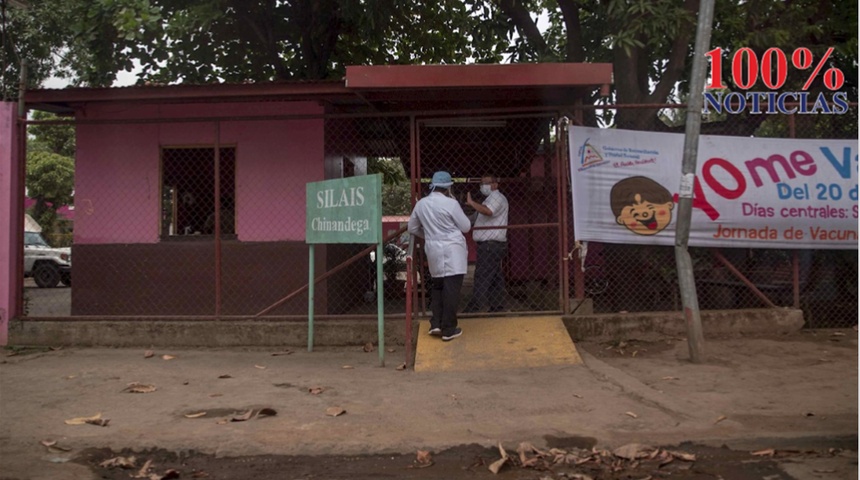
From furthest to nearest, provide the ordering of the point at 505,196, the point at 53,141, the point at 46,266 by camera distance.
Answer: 1. the point at 53,141
2. the point at 46,266
3. the point at 505,196

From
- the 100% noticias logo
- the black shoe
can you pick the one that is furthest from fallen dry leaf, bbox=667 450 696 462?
the 100% noticias logo

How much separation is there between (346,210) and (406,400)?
2.09m

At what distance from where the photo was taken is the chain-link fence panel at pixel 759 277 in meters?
8.28

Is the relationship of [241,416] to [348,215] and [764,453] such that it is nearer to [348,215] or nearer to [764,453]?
[348,215]

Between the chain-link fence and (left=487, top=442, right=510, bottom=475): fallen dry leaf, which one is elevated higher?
the chain-link fence

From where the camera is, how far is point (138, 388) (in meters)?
6.12

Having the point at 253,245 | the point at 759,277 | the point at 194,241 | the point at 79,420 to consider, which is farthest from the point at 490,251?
the point at 79,420

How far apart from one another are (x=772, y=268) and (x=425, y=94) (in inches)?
170

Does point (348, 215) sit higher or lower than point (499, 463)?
higher

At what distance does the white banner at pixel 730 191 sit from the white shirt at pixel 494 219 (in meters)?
1.01

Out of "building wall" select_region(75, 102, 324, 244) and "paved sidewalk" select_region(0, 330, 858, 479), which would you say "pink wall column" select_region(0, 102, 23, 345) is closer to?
"paved sidewalk" select_region(0, 330, 858, 479)

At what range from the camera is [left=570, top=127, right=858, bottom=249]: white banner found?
25.9 feet

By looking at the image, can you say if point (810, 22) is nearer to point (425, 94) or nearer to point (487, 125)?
point (487, 125)

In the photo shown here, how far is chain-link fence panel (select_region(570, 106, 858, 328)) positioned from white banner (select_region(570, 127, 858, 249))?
1.04 ft
